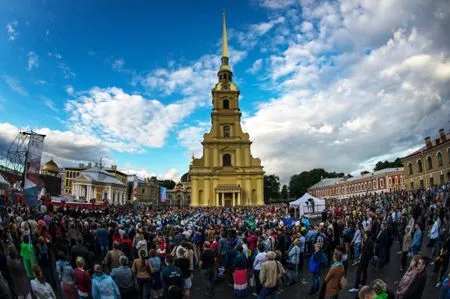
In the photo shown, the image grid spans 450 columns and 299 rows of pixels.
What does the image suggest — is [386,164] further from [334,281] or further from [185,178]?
[334,281]

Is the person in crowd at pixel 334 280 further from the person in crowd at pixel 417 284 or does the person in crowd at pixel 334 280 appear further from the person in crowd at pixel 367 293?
the person in crowd at pixel 367 293

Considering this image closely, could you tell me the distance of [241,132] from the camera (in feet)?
219

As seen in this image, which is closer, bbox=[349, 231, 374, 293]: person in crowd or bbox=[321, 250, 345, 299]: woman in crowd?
bbox=[321, 250, 345, 299]: woman in crowd

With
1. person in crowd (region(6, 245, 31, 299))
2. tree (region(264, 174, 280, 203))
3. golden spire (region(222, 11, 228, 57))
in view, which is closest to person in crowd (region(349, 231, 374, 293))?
person in crowd (region(6, 245, 31, 299))

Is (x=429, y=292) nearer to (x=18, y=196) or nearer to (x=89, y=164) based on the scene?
(x=18, y=196)

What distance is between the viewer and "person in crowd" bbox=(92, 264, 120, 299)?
5914 mm

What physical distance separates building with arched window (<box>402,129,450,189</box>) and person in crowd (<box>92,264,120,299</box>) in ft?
134

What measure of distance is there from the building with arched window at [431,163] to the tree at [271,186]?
161ft

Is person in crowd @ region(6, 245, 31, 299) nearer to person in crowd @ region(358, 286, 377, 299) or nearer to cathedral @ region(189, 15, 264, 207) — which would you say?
person in crowd @ region(358, 286, 377, 299)

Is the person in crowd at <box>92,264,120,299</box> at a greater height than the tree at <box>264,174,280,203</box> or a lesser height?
lesser

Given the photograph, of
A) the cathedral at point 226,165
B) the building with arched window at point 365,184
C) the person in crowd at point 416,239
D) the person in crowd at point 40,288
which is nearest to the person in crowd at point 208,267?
the person in crowd at point 40,288

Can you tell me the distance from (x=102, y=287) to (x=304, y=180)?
113 meters

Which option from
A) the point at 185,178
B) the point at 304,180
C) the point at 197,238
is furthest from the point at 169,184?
the point at 197,238

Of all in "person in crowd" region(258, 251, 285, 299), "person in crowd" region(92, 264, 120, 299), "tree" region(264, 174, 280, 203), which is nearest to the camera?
"person in crowd" region(92, 264, 120, 299)
